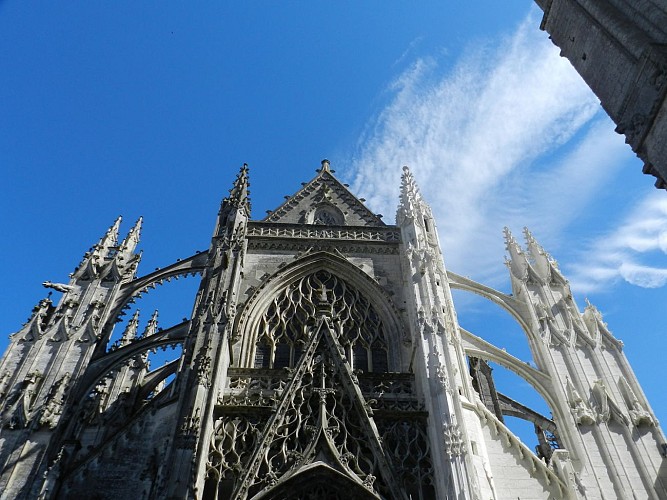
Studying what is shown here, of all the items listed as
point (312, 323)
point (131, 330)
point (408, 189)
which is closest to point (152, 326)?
point (131, 330)

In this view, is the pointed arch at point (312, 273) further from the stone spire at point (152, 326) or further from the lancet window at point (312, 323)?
the stone spire at point (152, 326)

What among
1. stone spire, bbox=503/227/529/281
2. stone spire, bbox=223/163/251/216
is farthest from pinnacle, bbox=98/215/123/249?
stone spire, bbox=503/227/529/281

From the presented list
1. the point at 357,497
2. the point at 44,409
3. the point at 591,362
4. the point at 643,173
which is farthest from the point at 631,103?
the point at 44,409

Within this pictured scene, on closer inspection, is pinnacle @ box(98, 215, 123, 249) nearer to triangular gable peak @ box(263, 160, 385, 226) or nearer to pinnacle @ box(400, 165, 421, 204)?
triangular gable peak @ box(263, 160, 385, 226)

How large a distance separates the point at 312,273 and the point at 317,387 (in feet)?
17.9

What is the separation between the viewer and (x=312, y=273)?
55.5ft

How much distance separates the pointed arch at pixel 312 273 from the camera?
14469mm

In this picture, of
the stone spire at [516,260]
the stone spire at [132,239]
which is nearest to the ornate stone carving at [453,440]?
the stone spire at [516,260]

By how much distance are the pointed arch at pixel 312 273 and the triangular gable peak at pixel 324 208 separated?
112 inches

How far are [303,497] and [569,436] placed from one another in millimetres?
6401

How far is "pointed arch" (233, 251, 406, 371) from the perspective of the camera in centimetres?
1447

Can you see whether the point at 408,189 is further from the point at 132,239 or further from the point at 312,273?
the point at 132,239

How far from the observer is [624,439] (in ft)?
38.4

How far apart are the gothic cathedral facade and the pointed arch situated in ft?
0.20
